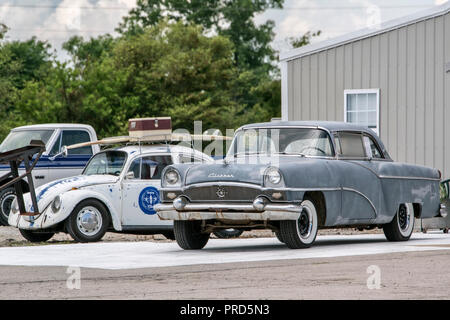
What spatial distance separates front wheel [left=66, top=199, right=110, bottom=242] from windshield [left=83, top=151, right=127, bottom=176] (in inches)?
30.9

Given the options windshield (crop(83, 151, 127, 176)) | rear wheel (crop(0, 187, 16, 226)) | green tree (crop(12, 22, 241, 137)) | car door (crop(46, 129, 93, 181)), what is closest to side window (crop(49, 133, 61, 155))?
car door (crop(46, 129, 93, 181))

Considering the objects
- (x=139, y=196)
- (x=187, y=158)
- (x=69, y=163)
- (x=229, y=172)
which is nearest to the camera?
(x=229, y=172)

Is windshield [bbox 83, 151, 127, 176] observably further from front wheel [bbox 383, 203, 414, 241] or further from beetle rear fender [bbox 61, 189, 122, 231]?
front wheel [bbox 383, 203, 414, 241]

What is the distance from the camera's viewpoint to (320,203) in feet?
41.4

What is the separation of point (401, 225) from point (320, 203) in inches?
86.7

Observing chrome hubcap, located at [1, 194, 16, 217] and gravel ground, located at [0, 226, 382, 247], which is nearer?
gravel ground, located at [0, 226, 382, 247]

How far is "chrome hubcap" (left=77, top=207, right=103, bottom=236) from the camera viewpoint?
589 inches

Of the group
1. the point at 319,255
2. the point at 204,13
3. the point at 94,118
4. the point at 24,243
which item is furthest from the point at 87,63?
the point at 319,255

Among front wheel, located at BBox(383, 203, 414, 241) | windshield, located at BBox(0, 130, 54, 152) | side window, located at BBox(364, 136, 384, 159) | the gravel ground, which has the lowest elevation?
the gravel ground

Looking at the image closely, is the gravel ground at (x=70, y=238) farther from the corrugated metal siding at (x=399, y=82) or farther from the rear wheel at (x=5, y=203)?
the corrugated metal siding at (x=399, y=82)

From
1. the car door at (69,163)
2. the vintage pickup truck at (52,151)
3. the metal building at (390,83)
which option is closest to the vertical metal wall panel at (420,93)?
the metal building at (390,83)

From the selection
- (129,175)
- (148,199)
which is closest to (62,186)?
(129,175)

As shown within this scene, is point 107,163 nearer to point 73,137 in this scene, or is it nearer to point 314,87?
point 73,137

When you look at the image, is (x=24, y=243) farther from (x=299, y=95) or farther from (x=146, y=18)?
(x=146, y=18)
